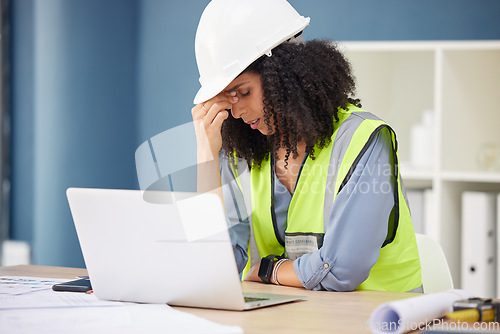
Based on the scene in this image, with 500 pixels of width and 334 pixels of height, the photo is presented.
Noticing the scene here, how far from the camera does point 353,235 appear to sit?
1.34m

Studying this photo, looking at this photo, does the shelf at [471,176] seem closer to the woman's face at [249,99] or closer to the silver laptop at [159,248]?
the woman's face at [249,99]

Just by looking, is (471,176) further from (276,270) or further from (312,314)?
(312,314)

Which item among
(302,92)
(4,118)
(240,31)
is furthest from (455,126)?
(4,118)

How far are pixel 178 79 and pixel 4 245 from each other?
130cm

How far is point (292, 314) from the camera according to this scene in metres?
1.05

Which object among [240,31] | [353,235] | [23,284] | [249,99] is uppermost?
[240,31]

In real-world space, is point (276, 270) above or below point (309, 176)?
below

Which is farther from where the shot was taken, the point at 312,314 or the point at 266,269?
A: the point at 266,269

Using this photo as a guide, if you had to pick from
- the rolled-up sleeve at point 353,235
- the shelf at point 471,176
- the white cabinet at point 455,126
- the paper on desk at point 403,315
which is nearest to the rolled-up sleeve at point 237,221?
the rolled-up sleeve at point 353,235

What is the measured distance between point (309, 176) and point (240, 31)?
39 centimetres

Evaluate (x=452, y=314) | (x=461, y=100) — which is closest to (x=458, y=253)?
(x=461, y=100)

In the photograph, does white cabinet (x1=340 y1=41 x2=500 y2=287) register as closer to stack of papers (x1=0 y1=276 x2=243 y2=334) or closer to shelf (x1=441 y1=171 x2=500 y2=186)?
shelf (x1=441 y1=171 x2=500 y2=186)

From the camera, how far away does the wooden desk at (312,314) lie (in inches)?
37.9

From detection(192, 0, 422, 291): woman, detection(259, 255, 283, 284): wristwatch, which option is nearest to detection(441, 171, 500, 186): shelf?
detection(192, 0, 422, 291): woman
